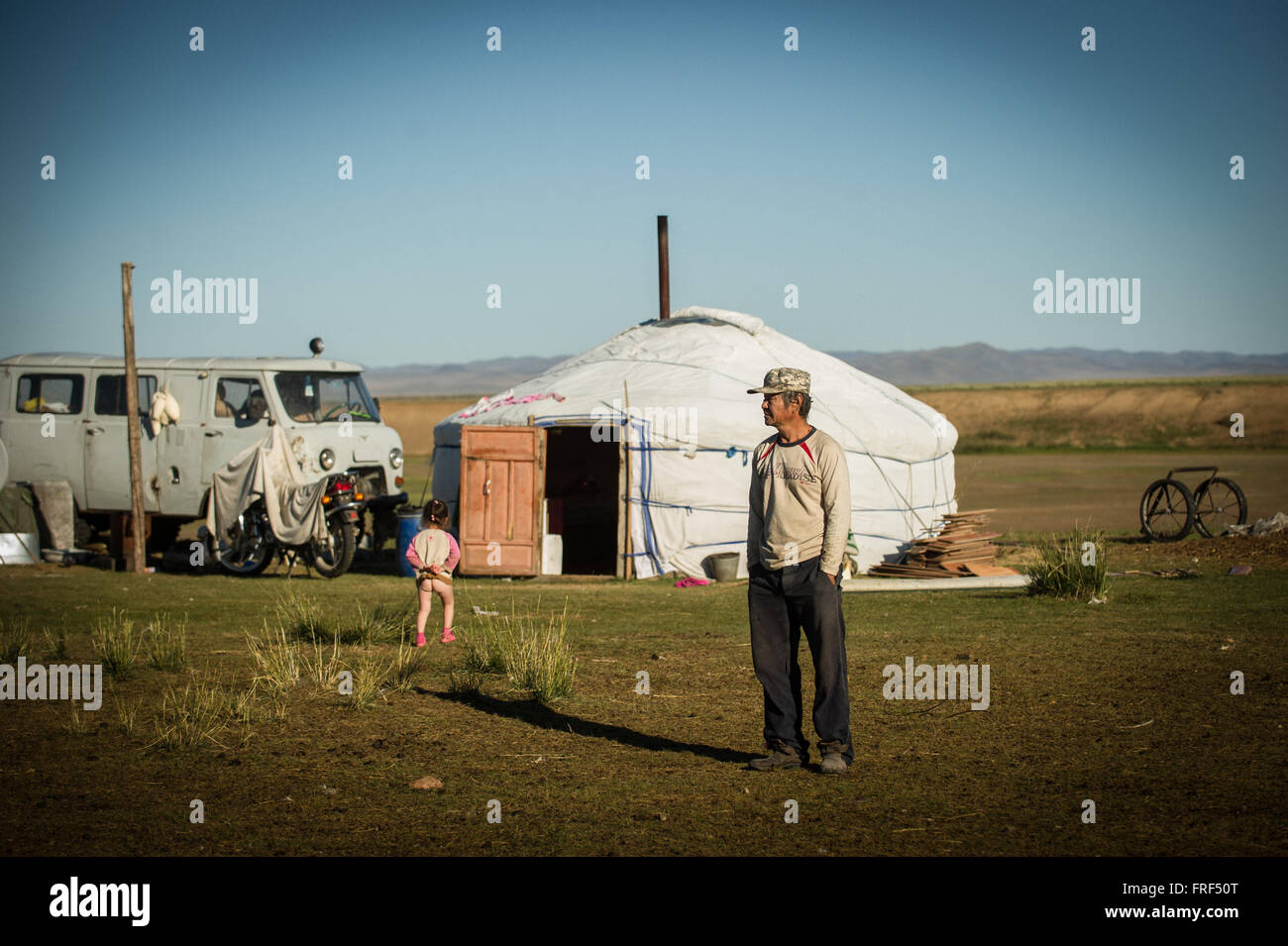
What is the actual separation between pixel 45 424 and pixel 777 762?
12.7 metres

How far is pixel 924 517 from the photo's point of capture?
16297 millimetres

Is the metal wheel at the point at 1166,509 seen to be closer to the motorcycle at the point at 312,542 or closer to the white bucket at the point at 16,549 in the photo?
the motorcycle at the point at 312,542

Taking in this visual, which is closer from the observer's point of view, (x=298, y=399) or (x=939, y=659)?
(x=939, y=659)

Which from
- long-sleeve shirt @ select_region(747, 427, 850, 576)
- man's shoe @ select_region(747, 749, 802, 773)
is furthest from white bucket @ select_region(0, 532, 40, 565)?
long-sleeve shirt @ select_region(747, 427, 850, 576)

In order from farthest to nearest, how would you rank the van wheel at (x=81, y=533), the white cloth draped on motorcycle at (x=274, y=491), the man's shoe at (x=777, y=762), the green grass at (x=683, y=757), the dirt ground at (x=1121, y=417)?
the dirt ground at (x=1121, y=417), the van wheel at (x=81, y=533), the white cloth draped on motorcycle at (x=274, y=491), the man's shoe at (x=777, y=762), the green grass at (x=683, y=757)

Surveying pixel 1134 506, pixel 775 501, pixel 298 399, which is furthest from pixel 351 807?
pixel 1134 506

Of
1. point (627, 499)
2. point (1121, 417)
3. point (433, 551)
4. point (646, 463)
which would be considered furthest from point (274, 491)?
point (1121, 417)

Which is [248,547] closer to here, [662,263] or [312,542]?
[312,542]

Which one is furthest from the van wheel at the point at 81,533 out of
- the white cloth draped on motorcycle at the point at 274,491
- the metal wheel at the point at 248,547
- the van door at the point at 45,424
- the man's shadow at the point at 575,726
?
the man's shadow at the point at 575,726

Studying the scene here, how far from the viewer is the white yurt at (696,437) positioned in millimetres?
14492
